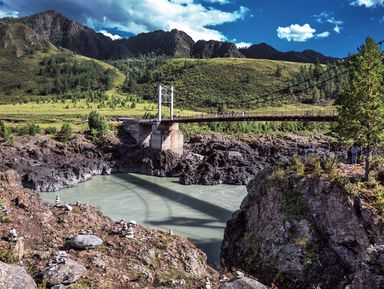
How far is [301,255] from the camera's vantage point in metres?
15.0

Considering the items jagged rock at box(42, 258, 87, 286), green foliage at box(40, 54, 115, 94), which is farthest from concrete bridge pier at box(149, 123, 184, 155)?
green foliage at box(40, 54, 115, 94)

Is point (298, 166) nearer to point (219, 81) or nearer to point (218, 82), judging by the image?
point (218, 82)

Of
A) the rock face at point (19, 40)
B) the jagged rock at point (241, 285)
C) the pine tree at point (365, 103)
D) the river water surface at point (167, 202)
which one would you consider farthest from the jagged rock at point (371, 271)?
the rock face at point (19, 40)

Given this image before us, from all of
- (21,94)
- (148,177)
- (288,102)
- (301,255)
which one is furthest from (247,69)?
(301,255)

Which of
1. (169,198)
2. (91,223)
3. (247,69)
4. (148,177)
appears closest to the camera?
(91,223)

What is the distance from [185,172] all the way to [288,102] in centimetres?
5931

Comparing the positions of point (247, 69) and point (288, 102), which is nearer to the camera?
point (288, 102)

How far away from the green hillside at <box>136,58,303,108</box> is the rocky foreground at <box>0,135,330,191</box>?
1508 inches

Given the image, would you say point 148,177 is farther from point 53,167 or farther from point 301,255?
point 301,255

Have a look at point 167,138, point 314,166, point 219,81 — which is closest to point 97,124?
point 167,138

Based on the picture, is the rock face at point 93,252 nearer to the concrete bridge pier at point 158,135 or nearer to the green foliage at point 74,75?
the concrete bridge pier at point 158,135

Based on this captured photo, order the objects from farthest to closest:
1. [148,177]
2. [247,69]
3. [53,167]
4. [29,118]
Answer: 1. [247,69]
2. [29,118]
3. [148,177]
4. [53,167]

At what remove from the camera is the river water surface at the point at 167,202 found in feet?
81.6

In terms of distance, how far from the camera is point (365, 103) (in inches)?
666
